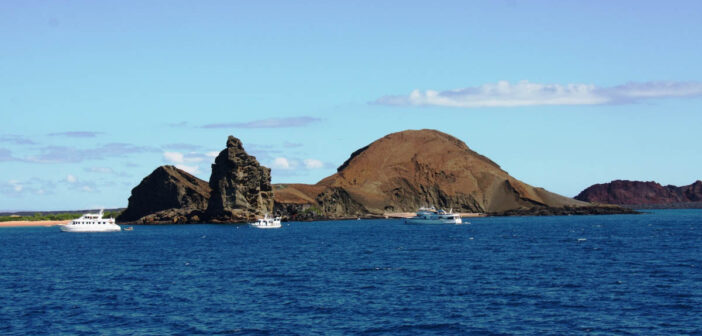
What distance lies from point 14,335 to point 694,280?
184 feet

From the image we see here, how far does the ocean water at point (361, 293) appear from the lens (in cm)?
4656

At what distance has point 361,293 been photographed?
197 ft

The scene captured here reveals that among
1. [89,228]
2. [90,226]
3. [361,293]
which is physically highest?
[90,226]

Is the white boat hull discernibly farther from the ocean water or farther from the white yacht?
the ocean water

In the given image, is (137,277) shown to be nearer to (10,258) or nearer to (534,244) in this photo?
(10,258)

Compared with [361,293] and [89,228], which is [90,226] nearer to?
[89,228]

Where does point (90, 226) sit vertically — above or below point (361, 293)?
above

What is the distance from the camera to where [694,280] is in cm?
6525

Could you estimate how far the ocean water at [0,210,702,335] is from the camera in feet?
153

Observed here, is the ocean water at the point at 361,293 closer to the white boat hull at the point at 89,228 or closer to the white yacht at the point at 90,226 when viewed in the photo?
the white boat hull at the point at 89,228

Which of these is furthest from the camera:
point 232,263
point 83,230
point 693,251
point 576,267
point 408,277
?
point 83,230

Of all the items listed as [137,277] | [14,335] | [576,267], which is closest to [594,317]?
[576,267]

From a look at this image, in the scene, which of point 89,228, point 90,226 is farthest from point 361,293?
point 90,226

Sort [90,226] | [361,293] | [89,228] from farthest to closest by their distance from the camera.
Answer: [90,226], [89,228], [361,293]
